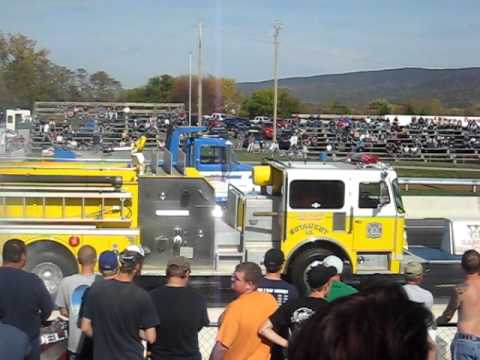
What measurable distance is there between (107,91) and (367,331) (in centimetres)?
7644

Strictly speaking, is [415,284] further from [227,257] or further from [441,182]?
[441,182]

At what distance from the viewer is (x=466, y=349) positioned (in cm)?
554

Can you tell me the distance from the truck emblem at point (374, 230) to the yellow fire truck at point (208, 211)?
0.02m

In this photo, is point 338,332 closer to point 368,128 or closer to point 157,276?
point 157,276

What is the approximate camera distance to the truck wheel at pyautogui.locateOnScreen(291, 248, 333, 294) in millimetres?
12062

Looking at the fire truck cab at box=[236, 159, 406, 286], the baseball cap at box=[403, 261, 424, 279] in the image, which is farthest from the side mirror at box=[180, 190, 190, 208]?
the baseball cap at box=[403, 261, 424, 279]

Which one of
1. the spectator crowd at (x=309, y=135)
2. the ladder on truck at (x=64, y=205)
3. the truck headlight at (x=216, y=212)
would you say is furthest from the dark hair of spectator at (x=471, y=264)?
the spectator crowd at (x=309, y=135)

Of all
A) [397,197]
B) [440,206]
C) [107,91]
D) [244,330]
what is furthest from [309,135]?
[244,330]

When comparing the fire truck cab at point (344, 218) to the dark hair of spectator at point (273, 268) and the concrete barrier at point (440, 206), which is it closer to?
the dark hair of spectator at point (273, 268)

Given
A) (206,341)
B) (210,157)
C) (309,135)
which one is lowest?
(206,341)

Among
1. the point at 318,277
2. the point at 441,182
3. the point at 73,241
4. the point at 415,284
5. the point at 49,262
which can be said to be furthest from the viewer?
the point at 441,182

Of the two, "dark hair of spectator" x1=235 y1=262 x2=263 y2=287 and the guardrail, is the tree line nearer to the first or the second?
the guardrail

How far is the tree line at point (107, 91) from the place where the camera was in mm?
46125

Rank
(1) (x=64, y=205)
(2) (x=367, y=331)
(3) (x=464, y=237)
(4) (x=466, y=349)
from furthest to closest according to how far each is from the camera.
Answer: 1. (3) (x=464, y=237)
2. (1) (x=64, y=205)
3. (4) (x=466, y=349)
4. (2) (x=367, y=331)
